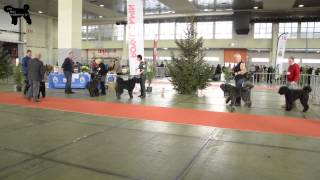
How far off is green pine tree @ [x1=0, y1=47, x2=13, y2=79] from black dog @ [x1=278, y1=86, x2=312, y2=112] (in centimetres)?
1451

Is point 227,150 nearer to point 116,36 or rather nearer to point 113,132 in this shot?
point 113,132

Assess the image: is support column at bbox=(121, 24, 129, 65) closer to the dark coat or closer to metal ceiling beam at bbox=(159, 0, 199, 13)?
metal ceiling beam at bbox=(159, 0, 199, 13)

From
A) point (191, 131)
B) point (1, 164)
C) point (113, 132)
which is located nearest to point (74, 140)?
point (113, 132)

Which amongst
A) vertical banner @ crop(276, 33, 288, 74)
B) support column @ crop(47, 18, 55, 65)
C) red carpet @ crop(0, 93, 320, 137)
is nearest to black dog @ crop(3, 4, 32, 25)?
support column @ crop(47, 18, 55, 65)

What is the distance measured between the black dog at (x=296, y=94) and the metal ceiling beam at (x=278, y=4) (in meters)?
16.0

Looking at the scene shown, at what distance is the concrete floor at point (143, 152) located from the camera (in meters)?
4.19

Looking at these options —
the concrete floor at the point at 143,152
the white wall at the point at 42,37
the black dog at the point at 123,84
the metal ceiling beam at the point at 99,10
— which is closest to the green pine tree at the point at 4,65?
the black dog at the point at 123,84

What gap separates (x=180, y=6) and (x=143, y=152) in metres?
24.2

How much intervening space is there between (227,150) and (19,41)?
97.8 ft

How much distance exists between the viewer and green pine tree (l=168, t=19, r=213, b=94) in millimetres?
13820

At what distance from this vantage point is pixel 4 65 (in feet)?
57.8

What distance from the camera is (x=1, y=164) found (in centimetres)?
439

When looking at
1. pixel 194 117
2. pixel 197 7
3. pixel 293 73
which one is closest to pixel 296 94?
pixel 293 73

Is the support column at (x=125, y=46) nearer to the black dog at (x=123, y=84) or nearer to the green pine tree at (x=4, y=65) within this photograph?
the green pine tree at (x=4, y=65)
